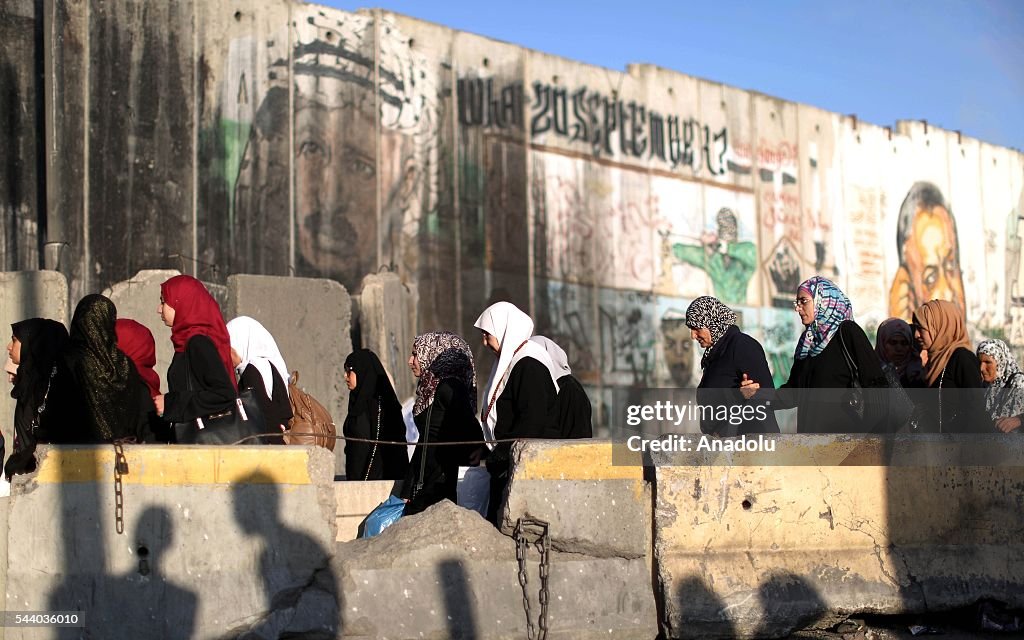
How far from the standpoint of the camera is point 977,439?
20.8ft

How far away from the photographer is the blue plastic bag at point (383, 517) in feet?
20.2

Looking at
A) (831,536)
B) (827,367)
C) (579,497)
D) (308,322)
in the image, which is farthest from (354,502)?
(308,322)

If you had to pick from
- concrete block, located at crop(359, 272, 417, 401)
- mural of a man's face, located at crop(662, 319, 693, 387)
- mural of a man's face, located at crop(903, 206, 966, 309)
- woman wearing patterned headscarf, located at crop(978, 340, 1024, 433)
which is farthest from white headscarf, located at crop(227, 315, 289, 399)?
mural of a man's face, located at crop(903, 206, 966, 309)

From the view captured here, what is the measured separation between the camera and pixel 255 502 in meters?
5.23

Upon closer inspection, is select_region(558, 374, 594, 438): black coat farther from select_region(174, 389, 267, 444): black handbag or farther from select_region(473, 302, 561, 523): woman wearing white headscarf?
select_region(174, 389, 267, 444): black handbag

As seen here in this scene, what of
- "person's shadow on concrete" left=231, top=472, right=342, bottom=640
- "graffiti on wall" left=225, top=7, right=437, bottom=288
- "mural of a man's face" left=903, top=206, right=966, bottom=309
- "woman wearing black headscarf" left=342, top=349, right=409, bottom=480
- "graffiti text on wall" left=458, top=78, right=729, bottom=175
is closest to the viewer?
"person's shadow on concrete" left=231, top=472, right=342, bottom=640

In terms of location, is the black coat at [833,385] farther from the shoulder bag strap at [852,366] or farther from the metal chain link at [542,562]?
the metal chain link at [542,562]

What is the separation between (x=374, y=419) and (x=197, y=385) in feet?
6.45

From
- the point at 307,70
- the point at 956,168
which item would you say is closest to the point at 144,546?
the point at 307,70

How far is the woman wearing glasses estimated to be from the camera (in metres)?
6.33

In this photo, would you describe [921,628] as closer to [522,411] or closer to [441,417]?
[522,411]

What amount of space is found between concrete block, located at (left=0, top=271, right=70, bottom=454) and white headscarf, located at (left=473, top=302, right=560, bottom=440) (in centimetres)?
506

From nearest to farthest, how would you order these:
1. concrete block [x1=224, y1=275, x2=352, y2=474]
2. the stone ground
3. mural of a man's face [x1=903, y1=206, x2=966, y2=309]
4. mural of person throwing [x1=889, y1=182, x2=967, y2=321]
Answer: the stone ground → concrete block [x1=224, y1=275, x2=352, y2=474] → mural of person throwing [x1=889, y1=182, x2=967, y2=321] → mural of a man's face [x1=903, y1=206, x2=966, y2=309]

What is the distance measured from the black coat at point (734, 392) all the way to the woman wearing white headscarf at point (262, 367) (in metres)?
2.18
